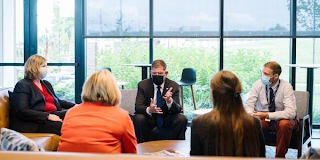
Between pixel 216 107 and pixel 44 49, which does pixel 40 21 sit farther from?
pixel 216 107

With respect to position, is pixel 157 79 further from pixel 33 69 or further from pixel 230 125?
pixel 230 125

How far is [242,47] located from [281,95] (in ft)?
8.22

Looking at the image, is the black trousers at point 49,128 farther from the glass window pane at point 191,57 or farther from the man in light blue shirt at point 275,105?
the glass window pane at point 191,57

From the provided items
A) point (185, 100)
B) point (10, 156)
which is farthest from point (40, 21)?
point (10, 156)

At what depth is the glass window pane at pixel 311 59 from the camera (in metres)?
6.30

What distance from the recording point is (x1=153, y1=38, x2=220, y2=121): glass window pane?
6.52m

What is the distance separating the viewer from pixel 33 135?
12.5 ft

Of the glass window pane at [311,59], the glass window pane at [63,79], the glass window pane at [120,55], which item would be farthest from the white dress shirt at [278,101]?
the glass window pane at [63,79]

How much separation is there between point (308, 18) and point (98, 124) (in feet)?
16.9

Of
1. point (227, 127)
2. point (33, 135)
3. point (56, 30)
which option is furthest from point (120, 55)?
point (227, 127)

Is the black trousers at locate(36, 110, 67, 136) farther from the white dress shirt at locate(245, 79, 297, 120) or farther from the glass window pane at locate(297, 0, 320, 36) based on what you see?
the glass window pane at locate(297, 0, 320, 36)

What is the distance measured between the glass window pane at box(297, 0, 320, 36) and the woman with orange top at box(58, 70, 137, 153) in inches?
189

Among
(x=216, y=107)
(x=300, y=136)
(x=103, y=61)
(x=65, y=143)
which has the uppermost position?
(x=103, y=61)

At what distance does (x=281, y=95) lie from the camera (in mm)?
4117
